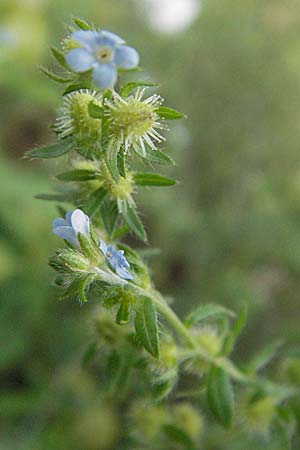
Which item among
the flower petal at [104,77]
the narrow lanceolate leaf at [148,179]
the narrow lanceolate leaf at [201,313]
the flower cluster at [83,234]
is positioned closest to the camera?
the flower petal at [104,77]

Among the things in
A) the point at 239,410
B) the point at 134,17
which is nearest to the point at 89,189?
the point at 239,410

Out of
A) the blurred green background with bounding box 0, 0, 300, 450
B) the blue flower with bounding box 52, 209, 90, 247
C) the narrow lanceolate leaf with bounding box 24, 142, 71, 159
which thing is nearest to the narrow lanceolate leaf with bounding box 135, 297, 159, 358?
the blue flower with bounding box 52, 209, 90, 247

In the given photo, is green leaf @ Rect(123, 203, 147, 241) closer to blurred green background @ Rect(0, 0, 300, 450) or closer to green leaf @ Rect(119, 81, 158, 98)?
green leaf @ Rect(119, 81, 158, 98)

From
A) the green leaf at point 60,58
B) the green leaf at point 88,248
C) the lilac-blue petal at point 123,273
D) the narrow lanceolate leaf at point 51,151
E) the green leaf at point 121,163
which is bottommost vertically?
the lilac-blue petal at point 123,273

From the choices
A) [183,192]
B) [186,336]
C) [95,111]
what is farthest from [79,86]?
[183,192]

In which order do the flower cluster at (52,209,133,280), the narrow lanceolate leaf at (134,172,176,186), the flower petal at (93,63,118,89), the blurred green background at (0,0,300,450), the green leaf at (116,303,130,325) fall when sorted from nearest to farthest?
the flower petal at (93,63,118,89) → the flower cluster at (52,209,133,280) → the green leaf at (116,303,130,325) → the narrow lanceolate leaf at (134,172,176,186) → the blurred green background at (0,0,300,450)

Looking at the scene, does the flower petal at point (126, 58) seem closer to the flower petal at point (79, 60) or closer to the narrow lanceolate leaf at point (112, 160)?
the flower petal at point (79, 60)

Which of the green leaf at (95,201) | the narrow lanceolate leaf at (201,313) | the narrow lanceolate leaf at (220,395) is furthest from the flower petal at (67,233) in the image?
the narrow lanceolate leaf at (220,395)
